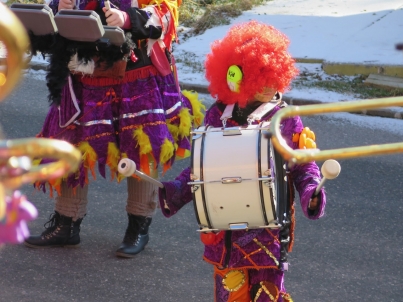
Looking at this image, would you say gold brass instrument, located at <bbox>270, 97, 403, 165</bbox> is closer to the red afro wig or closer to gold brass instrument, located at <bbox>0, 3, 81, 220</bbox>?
gold brass instrument, located at <bbox>0, 3, 81, 220</bbox>

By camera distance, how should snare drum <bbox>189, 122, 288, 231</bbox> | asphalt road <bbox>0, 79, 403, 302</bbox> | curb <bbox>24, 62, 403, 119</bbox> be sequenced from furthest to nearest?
curb <bbox>24, 62, 403, 119</bbox>, asphalt road <bbox>0, 79, 403, 302</bbox>, snare drum <bbox>189, 122, 288, 231</bbox>

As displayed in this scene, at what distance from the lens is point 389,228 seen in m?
4.46

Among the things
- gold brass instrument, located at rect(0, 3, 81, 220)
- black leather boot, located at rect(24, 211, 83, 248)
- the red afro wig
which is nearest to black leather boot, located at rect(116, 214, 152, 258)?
black leather boot, located at rect(24, 211, 83, 248)

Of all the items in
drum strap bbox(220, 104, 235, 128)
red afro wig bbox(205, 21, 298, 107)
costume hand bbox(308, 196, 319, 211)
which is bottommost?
costume hand bbox(308, 196, 319, 211)

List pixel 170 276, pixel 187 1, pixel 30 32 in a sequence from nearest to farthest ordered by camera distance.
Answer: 1. pixel 30 32
2. pixel 170 276
3. pixel 187 1

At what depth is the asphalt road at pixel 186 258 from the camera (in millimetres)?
3680

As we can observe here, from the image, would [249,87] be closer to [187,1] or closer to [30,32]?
[30,32]

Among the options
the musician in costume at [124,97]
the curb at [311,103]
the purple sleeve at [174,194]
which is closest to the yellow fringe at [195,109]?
the musician in costume at [124,97]

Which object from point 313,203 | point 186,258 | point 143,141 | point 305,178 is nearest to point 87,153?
point 143,141

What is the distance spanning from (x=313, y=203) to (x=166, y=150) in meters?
1.23

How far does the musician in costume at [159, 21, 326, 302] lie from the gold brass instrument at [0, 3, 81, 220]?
1.66 m

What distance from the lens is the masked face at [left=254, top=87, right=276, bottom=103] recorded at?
275cm

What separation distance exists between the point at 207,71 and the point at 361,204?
2.25m

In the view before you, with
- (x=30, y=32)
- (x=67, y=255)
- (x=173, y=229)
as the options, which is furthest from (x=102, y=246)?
(x=30, y=32)
